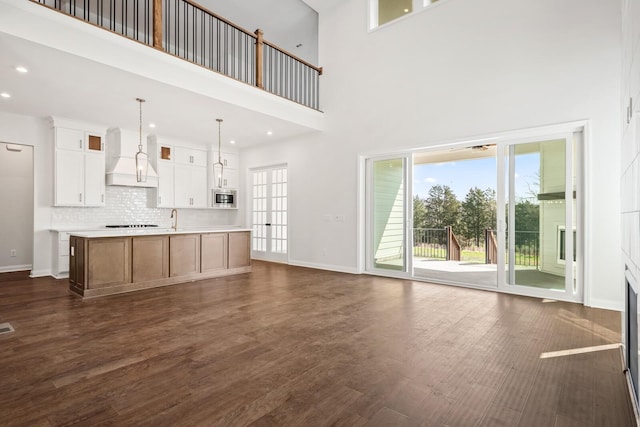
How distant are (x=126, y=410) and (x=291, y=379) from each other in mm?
991

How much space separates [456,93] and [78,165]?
22.9 ft

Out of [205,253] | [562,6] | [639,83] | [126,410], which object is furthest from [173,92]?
[562,6]

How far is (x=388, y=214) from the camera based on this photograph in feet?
20.5

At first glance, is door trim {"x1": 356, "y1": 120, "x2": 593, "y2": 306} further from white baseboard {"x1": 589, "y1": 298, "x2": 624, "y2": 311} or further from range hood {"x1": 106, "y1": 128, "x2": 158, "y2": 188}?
range hood {"x1": 106, "y1": 128, "x2": 158, "y2": 188}

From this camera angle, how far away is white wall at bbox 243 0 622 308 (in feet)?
13.5

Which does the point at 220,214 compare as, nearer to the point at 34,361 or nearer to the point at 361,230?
the point at 361,230

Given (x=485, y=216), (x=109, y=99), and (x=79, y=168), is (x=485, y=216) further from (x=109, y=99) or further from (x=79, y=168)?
(x=79, y=168)

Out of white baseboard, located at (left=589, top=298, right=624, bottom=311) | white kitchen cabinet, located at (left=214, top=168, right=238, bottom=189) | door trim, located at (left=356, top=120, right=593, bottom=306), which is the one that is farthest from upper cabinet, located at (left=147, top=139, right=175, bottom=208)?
white baseboard, located at (left=589, top=298, right=624, bottom=311)

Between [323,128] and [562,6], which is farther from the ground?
[562,6]

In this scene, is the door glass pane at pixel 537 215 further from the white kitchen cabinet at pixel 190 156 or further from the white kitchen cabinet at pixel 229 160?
the white kitchen cabinet at pixel 190 156

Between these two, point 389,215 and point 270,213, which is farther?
point 270,213

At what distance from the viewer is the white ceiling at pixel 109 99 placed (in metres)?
3.83

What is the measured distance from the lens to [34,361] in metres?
2.58

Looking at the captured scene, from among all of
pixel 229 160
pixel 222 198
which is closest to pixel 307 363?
pixel 222 198
